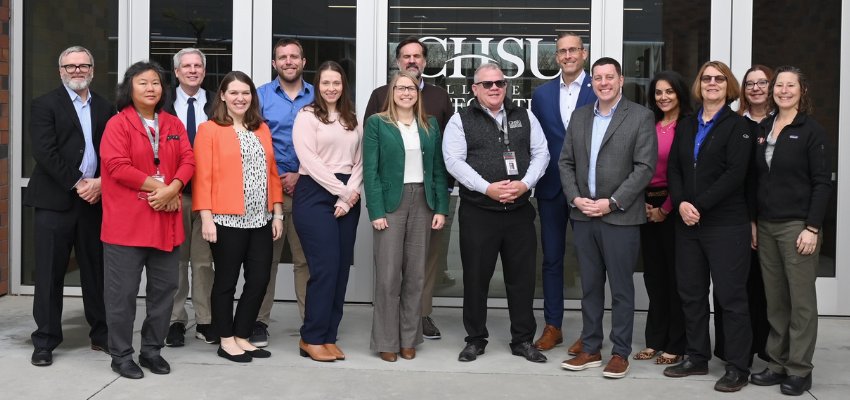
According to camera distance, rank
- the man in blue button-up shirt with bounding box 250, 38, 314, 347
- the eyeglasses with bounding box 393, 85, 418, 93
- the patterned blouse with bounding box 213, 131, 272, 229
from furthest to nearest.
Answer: the man in blue button-up shirt with bounding box 250, 38, 314, 347
the eyeglasses with bounding box 393, 85, 418, 93
the patterned blouse with bounding box 213, 131, 272, 229

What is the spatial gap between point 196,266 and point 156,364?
89 cm

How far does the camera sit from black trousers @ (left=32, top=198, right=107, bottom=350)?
534 cm

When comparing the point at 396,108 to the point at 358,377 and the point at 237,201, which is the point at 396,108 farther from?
the point at 358,377

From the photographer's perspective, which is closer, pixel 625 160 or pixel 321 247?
pixel 625 160

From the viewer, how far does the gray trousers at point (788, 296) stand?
4.89m

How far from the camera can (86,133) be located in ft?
17.7

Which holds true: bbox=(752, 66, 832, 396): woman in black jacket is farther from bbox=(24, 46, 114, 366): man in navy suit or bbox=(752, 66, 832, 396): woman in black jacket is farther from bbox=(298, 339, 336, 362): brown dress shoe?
bbox=(24, 46, 114, 366): man in navy suit

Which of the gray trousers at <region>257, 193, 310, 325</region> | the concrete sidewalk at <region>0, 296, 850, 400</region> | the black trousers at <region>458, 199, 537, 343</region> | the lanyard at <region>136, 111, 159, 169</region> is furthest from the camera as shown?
the gray trousers at <region>257, 193, 310, 325</region>

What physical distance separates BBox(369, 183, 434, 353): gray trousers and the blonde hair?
37cm

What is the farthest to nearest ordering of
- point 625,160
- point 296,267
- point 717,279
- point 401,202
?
point 296,267 < point 401,202 < point 625,160 < point 717,279

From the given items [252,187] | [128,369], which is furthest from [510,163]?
[128,369]

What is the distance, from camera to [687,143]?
508 cm

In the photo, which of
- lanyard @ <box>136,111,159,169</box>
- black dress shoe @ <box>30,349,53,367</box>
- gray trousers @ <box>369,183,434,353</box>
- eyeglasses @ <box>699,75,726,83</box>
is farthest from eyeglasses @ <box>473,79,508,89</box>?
black dress shoe @ <box>30,349,53,367</box>

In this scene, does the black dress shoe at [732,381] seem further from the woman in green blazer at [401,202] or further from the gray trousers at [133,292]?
the gray trousers at [133,292]
